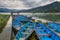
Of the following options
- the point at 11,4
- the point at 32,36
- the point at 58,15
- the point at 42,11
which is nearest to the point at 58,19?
the point at 58,15

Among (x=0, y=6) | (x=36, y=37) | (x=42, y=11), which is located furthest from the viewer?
(x=42, y=11)

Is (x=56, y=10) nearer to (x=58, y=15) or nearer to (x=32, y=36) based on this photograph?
(x=58, y=15)

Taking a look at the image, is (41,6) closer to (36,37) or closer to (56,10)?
(56,10)

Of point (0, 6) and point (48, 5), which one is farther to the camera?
point (48, 5)

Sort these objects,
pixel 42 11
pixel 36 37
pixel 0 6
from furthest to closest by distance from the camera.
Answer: pixel 42 11, pixel 0 6, pixel 36 37

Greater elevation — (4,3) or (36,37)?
(4,3)

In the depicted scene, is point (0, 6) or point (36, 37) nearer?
point (36, 37)

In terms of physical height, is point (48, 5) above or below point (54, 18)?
above

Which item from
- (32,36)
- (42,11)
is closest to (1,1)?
(42,11)
